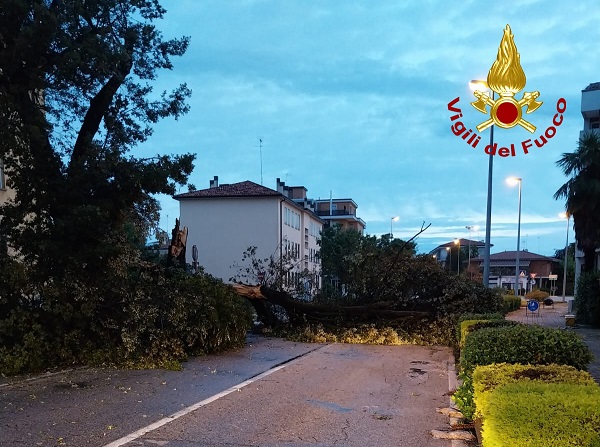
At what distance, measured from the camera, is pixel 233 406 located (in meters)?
6.88

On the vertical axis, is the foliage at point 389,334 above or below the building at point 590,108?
below

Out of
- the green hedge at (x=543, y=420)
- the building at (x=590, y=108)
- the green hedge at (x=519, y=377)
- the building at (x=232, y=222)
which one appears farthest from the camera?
the building at (x=232, y=222)

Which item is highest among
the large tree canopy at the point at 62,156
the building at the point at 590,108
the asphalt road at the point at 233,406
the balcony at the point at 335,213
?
the building at the point at 590,108

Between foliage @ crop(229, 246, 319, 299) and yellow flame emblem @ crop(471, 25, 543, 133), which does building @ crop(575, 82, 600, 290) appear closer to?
foliage @ crop(229, 246, 319, 299)

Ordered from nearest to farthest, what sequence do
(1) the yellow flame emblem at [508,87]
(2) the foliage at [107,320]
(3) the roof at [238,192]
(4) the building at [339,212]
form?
(2) the foliage at [107,320] < (1) the yellow flame emblem at [508,87] < (3) the roof at [238,192] < (4) the building at [339,212]

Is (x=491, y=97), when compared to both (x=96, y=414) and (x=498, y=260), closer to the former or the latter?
(x=96, y=414)

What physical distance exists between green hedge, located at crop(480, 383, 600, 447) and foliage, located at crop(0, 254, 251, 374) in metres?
7.29

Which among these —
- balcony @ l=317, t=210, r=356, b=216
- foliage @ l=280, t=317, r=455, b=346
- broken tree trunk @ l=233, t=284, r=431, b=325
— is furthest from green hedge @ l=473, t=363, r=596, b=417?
balcony @ l=317, t=210, r=356, b=216

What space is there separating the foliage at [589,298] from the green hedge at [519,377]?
65.6 feet

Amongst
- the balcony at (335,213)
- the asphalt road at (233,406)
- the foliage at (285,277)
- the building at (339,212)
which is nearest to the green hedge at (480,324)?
the asphalt road at (233,406)

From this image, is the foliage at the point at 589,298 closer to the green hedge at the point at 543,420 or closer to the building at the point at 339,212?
the green hedge at the point at 543,420

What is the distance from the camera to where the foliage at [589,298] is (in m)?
22.7

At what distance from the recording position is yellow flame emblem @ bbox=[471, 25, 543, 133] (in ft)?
30.8

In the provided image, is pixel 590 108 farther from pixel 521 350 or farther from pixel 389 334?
pixel 521 350
